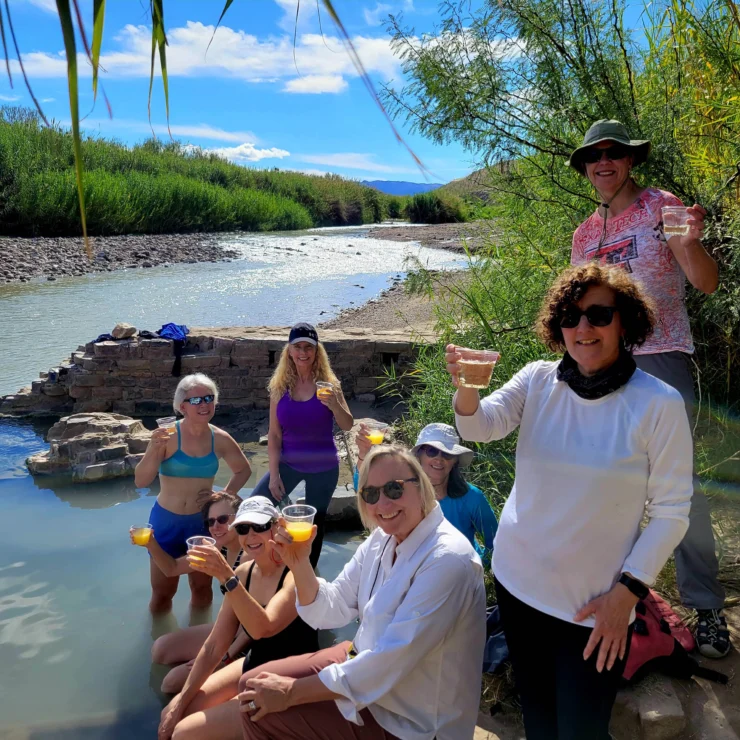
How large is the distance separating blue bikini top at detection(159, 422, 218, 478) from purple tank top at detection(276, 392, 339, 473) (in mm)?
424

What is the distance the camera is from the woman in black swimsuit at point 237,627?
246 cm

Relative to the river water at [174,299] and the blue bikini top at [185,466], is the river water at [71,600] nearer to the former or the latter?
the river water at [174,299]

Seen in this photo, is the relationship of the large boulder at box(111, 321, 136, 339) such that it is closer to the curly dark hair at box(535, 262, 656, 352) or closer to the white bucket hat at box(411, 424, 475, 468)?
the white bucket hat at box(411, 424, 475, 468)

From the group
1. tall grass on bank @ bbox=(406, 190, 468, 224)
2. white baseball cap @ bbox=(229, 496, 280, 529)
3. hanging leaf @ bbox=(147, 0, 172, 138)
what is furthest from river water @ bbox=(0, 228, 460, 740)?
tall grass on bank @ bbox=(406, 190, 468, 224)

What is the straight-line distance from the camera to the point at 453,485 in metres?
2.96

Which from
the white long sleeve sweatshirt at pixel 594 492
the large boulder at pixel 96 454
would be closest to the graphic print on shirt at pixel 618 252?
the white long sleeve sweatshirt at pixel 594 492

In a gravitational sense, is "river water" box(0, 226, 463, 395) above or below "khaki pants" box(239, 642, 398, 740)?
above

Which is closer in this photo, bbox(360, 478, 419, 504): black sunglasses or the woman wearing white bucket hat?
bbox(360, 478, 419, 504): black sunglasses

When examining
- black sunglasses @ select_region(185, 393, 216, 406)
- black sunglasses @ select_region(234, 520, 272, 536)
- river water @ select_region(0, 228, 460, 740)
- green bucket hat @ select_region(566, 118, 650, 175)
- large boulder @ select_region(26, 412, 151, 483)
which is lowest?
river water @ select_region(0, 228, 460, 740)

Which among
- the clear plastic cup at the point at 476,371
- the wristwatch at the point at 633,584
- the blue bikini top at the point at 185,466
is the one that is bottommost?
the blue bikini top at the point at 185,466

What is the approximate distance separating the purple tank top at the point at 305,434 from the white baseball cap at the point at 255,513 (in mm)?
1072

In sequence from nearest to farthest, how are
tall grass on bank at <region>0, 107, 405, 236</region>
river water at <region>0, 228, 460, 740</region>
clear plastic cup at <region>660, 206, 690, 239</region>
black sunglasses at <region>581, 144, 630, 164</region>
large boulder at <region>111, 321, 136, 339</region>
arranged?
1. clear plastic cup at <region>660, 206, 690, 239</region>
2. black sunglasses at <region>581, 144, 630, 164</region>
3. river water at <region>0, 228, 460, 740</region>
4. large boulder at <region>111, 321, 136, 339</region>
5. tall grass on bank at <region>0, 107, 405, 236</region>

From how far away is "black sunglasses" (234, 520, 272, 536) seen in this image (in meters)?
2.66

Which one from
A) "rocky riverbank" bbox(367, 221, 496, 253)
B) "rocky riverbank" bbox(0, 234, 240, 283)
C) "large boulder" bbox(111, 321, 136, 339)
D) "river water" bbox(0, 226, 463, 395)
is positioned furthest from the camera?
"rocky riverbank" bbox(0, 234, 240, 283)
